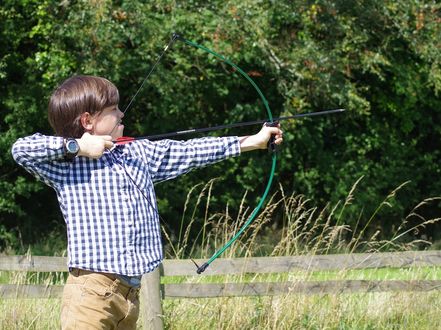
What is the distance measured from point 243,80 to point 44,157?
338 inches

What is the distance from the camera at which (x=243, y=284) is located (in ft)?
17.3

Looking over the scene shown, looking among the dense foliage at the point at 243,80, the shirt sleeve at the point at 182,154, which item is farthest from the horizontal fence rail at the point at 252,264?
the dense foliage at the point at 243,80

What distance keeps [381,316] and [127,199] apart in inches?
103

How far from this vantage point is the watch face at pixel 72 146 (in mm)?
3322

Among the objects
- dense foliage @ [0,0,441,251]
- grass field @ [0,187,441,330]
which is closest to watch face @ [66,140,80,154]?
grass field @ [0,187,441,330]

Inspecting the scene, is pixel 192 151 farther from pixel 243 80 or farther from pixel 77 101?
pixel 243 80

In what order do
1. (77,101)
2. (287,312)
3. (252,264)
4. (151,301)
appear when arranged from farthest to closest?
(252,264) < (287,312) < (151,301) < (77,101)

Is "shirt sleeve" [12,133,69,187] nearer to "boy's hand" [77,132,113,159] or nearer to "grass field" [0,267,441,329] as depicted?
"boy's hand" [77,132,113,159]

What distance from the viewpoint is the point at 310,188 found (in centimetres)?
1248

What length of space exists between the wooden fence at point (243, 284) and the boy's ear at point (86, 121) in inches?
66.4

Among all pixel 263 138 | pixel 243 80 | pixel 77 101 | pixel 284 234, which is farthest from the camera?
pixel 243 80

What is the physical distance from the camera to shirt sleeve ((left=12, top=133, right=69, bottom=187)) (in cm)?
338

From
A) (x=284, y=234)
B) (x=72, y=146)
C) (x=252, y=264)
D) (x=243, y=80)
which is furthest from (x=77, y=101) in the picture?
(x=243, y=80)

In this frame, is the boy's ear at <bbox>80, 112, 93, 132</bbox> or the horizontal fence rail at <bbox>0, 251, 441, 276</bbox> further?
the horizontal fence rail at <bbox>0, 251, 441, 276</bbox>
